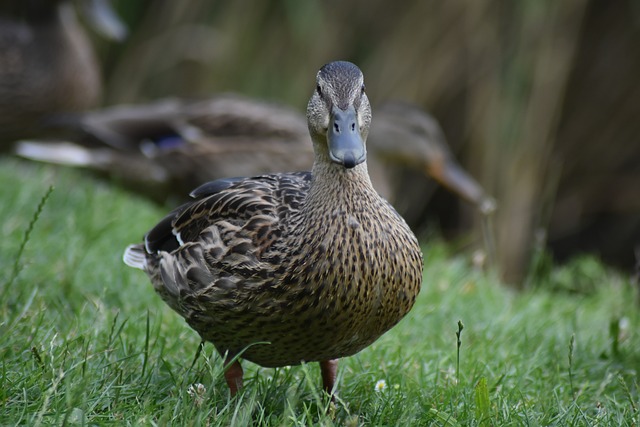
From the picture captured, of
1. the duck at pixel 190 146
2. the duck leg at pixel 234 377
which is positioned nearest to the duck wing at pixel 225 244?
the duck leg at pixel 234 377

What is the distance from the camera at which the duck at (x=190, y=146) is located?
6.29m

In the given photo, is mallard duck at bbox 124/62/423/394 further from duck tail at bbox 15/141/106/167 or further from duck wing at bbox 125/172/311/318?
duck tail at bbox 15/141/106/167

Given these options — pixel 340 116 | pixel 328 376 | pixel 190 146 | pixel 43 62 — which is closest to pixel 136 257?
pixel 328 376

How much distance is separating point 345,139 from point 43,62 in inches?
194

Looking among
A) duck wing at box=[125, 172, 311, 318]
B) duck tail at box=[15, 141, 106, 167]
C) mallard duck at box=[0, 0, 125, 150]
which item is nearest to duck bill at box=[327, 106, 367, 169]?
duck wing at box=[125, 172, 311, 318]

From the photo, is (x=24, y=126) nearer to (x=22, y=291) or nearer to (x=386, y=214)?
(x=22, y=291)

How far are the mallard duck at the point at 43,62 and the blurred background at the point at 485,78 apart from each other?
1.12 m

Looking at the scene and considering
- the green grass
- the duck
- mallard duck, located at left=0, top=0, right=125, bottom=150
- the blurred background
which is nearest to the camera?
the green grass

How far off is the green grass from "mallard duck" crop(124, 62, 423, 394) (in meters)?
0.14

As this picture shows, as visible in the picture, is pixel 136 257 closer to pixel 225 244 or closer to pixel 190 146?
pixel 225 244

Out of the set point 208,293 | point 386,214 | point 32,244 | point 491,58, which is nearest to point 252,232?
point 208,293

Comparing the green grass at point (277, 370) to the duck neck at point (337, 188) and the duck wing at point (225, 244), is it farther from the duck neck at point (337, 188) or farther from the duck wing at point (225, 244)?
the duck neck at point (337, 188)

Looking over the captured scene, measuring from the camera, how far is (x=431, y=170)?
6.91 m

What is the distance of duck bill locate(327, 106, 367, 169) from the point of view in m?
2.81
